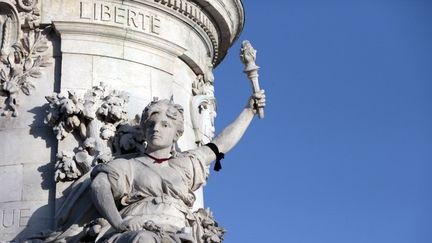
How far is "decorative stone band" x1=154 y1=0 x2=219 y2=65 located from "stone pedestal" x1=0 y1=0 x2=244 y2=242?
0.06 ft

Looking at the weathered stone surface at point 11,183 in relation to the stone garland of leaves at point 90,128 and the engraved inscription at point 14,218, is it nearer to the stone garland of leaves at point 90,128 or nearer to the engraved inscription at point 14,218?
the engraved inscription at point 14,218

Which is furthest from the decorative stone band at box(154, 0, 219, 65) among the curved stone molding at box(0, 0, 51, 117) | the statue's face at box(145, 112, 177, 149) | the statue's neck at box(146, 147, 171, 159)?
the statue's neck at box(146, 147, 171, 159)

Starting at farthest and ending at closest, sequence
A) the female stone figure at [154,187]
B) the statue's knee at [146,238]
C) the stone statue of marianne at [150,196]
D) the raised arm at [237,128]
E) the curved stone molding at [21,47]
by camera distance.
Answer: the raised arm at [237,128]
the curved stone molding at [21,47]
the stone statue of marianne at [150,196]
the female stone figure at [154,187]
the statue's knee at [146,238]

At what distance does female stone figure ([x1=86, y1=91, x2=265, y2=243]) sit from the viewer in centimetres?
1141

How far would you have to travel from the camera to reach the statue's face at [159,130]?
40.6 ft

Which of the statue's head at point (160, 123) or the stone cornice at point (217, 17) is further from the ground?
the stone cornice at point (217, 17)

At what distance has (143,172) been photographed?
40.0 ft

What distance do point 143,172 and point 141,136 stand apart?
2.94 feet

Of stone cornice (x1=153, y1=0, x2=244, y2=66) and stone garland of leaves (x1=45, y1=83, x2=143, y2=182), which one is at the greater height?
stone cornice (x1=153, y1=0, x2=244, y2=66)

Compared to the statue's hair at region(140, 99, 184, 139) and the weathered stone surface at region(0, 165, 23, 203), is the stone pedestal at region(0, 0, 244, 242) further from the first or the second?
the statue's hair at region(140, 99, 184, 139)

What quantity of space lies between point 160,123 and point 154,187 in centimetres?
88

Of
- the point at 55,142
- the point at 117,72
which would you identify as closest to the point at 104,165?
the point at 55,142

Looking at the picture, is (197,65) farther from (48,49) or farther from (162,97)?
(48,49)

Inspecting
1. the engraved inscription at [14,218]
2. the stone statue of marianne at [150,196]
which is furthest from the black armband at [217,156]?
the engraved inscription at [14,218]
